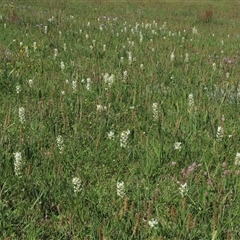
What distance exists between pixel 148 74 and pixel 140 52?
202 cm

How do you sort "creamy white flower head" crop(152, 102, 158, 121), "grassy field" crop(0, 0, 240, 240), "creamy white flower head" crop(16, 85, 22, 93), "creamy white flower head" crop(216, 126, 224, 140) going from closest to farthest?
"grassy field" crop(0, 0, 240, 240) < "creamy white flower head" crop(216, 126, 224, 140) < "creamy white flower head" crop(152, 102, 158, 121) < "creamy white flower head" crop(16, 85, 22, 93)

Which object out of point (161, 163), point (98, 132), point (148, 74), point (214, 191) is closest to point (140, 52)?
point (148, 74)

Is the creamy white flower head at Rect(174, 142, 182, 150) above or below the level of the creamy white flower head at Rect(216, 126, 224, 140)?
below

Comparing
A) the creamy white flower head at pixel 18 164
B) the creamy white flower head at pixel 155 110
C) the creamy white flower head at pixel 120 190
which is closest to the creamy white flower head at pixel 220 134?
the creamy white flower head at pixel 155 110

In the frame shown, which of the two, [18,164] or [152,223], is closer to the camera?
[152,223]

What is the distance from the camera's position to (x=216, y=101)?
218 inches

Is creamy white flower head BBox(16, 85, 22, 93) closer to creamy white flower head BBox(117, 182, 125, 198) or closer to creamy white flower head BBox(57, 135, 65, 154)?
creamy white flower head BBox(57, 135, 65, 154)

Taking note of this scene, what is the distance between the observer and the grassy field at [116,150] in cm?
295

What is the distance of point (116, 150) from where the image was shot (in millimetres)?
4078

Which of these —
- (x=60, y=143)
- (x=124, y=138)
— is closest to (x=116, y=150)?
(x=124, y=138)

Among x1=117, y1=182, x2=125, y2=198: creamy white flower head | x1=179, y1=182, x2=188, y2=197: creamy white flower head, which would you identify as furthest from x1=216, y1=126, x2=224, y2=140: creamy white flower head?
x1=117, y1=182, x2=125, y2=198: creamy white flower head

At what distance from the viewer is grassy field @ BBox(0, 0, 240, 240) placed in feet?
9.68

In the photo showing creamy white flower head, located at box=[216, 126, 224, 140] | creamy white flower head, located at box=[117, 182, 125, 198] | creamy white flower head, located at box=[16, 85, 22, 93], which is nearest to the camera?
creamy white flower head, located at box=[117, 182, 125, 198]

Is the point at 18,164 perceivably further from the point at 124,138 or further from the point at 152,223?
the point at 152,223
